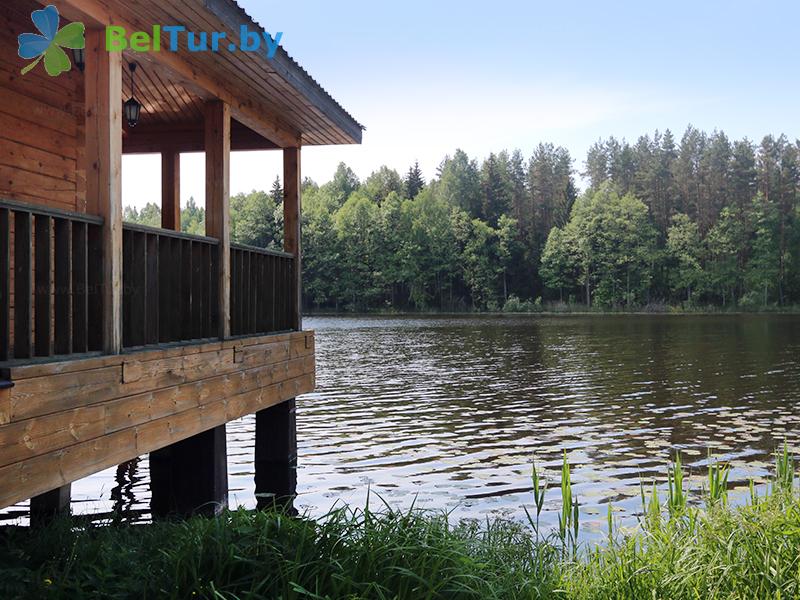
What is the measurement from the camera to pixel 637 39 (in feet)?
271

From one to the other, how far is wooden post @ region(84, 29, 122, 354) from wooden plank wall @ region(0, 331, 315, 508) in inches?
14.2

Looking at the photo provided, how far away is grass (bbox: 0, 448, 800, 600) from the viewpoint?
434 cm

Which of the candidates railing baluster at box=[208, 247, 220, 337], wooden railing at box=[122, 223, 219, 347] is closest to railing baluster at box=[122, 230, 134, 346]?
wooden railing at box=[122, 223, 219, 347]

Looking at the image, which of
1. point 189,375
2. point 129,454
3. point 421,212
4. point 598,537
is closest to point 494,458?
point 598,537

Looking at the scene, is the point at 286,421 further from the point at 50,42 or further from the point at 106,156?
the point at 106,156

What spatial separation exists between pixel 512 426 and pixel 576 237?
6757cm

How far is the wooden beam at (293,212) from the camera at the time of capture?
10.8m

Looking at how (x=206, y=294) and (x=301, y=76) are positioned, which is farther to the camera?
(x=301, y=76)

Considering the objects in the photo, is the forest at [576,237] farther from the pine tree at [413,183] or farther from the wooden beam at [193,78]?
the wooden beam at [193,78]

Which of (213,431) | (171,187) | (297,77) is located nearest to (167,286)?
(213,431)

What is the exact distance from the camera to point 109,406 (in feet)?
19.3

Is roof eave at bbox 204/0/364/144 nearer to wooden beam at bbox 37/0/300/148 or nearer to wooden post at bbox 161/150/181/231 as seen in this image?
wooden beam at bbox 37/0/300/148

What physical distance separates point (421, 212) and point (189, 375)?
8037 centimetres

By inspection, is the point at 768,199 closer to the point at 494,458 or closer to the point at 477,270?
the point at 477,270
